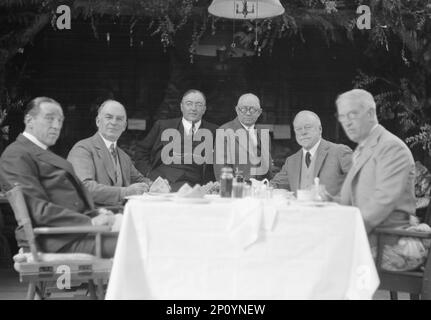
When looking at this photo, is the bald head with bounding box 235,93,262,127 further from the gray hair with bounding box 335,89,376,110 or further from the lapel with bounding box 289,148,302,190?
the gray hair with bounding box 335,89,376,110

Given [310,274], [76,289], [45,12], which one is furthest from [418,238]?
[45,12]

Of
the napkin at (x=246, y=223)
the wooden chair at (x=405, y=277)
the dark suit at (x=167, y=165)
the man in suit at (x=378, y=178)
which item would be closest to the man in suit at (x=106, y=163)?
the dark suit at (x=167, y=165)

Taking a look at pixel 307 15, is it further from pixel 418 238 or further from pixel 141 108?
pixel 418 238

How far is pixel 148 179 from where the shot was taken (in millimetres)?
5621

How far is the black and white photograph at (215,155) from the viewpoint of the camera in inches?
140

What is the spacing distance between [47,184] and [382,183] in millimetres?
2017

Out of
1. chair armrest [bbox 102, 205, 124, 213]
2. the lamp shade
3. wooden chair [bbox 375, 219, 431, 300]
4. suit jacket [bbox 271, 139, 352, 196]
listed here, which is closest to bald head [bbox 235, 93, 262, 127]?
suit jacket [bbox 271, 139, 352, 196]

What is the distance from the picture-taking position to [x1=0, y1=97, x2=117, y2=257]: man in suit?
3.83m

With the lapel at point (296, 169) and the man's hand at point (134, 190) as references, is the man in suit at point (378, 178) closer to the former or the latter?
the lapel at point (296, 169)

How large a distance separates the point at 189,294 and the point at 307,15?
382cm

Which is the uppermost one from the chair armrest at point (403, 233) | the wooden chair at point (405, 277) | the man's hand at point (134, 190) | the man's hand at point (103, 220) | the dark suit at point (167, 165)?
the dark suit at point (167, 165)

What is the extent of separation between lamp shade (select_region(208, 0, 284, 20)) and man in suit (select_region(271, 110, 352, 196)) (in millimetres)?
892

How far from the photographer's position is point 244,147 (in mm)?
5797
